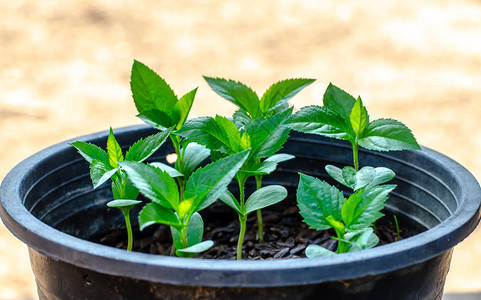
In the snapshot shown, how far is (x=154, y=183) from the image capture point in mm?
896

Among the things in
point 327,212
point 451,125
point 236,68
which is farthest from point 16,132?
point 327,212

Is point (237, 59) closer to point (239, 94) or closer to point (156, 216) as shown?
point (239, 94)

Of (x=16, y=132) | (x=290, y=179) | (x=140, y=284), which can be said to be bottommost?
(x=16, y=132)

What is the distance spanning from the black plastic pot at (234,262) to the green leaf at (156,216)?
0.17 feet

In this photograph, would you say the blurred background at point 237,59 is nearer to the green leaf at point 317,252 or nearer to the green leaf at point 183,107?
the green leaf at point 183,107

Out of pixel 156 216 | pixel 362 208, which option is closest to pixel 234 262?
pixel 156 216

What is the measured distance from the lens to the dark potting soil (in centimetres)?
123

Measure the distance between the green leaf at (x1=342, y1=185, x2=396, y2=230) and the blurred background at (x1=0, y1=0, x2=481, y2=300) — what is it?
1752 mm

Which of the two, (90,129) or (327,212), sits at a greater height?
(327,212)

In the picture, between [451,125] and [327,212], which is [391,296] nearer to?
[327,212]

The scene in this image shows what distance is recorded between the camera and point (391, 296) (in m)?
0.86

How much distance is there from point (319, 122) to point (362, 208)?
203 mm

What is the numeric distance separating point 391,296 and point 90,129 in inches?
104

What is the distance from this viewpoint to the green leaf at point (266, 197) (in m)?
1.03
